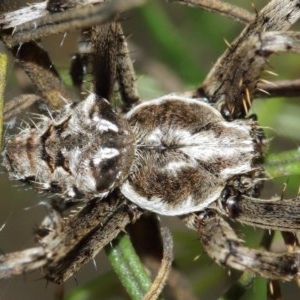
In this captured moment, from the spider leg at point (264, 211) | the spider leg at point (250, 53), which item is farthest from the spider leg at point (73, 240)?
the spider leg at point (250, 53)

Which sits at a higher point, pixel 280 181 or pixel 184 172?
pixel 184 172

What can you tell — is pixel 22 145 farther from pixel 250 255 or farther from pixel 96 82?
pixel 250 255

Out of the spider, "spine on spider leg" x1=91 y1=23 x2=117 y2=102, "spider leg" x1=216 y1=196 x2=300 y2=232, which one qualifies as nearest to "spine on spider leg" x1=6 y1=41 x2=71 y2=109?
the spider

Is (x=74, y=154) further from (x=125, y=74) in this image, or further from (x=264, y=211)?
(x=264, y=211)

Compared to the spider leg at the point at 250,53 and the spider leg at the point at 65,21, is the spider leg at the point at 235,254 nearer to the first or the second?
the spider leg at the point at 250,53

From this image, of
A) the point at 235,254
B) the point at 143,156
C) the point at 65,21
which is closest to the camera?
the point at 65,21

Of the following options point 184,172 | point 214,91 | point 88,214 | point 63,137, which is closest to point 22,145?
point 63,137

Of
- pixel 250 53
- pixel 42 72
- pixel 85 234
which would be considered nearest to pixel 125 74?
pixel 42 72
